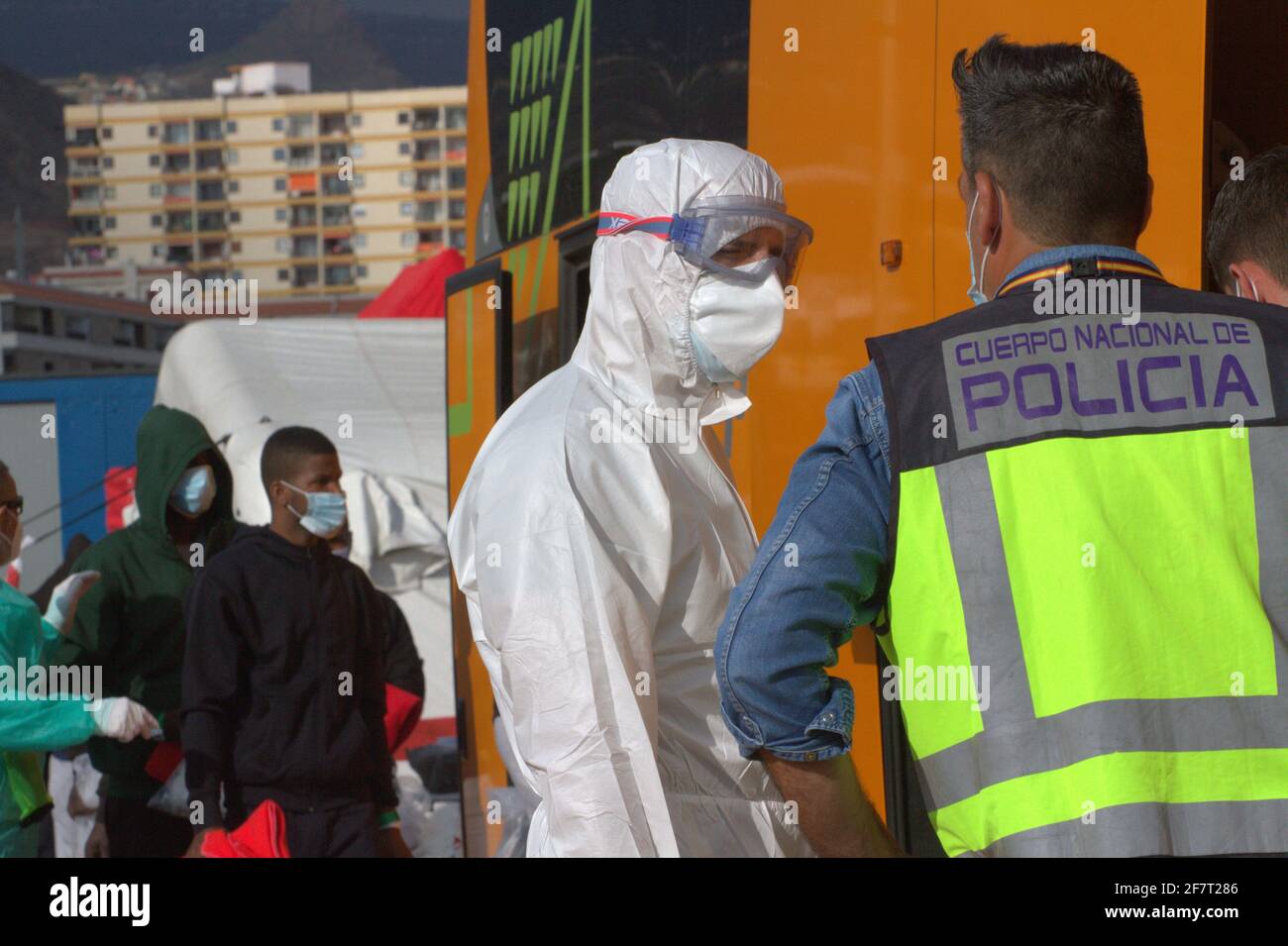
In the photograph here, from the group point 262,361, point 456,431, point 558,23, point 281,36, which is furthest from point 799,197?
point 281,36

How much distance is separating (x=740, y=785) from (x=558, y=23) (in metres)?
2.30

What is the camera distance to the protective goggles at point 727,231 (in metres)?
2.26

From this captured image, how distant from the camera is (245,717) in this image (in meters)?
4.04

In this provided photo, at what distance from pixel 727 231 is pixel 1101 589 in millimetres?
1028

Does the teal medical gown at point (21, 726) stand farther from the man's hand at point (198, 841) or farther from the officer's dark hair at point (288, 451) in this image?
the officer's dark hair at point (288, 451)

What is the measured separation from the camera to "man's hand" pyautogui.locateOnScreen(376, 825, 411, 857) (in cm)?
414

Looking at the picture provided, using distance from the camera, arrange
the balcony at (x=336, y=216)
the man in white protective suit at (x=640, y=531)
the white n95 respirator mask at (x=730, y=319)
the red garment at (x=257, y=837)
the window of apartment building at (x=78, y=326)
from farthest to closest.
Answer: the balcony at (x=336, y=216), the window of apartment building at (x=78, y=326), the red garment at (x=257, y=837), the white n95 respirator mask at (x=730, y=319), the man in white protective suit at (x=640, y=531)

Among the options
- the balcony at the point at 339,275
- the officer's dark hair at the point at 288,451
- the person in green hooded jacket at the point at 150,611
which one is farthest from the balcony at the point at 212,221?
the officer's dark hair at the point at 288,451

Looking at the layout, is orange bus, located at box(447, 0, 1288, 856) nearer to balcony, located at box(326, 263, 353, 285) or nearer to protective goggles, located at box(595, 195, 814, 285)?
protective goggles, located at box(595, 195, 814, 285)

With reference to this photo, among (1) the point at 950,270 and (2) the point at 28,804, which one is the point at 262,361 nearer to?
(2) the point at 28,804

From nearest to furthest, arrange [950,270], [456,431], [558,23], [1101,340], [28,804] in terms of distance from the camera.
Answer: [1101,340], [950,270], [28,804], [558,23], [456,431]

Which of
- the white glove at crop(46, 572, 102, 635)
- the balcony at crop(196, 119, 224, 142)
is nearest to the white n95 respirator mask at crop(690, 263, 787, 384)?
the white glove at crop(46, 572, 102, 635)

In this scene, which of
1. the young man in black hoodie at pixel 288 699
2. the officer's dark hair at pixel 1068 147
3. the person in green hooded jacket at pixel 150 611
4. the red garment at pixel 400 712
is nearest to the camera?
the officer's dark hair at pixel 1068 147

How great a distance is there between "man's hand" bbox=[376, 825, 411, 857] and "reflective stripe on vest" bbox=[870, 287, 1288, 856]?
2916 millimetres
